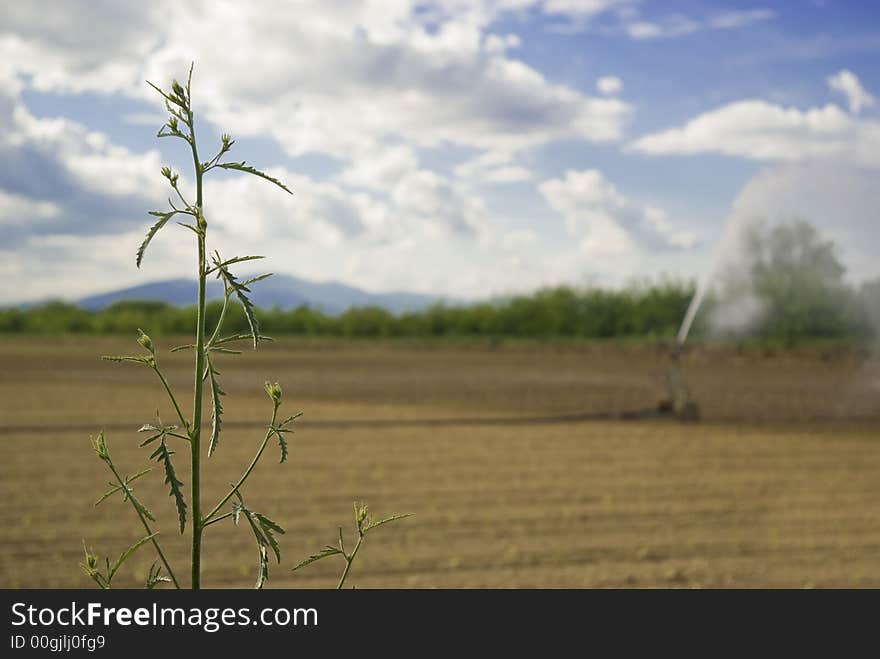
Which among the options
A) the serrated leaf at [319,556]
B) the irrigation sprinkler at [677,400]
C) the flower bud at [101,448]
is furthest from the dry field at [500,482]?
the flower bud at [101,448]

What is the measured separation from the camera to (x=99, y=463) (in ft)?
28.8

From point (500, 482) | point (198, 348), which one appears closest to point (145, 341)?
point (198, 348)

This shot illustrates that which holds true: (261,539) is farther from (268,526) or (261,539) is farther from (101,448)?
(101,448)

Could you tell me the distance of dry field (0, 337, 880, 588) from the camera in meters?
5.80

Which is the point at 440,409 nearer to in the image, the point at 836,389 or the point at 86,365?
the point at 836,389

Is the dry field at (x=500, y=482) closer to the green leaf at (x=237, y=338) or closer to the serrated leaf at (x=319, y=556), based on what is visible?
the serrated leaf at (x=319, y=556)

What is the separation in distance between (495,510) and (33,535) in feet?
11.4

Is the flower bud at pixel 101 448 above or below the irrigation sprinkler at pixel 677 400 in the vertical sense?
above

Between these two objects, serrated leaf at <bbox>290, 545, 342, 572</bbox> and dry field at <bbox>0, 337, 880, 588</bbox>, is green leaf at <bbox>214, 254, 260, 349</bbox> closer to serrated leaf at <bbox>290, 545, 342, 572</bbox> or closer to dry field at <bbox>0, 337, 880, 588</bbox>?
serrated leaf at <bbox>290, 545, 342, 572</bbox>

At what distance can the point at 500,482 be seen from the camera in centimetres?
816

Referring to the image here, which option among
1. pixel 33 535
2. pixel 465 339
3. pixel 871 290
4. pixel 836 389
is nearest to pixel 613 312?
pixel 465 339

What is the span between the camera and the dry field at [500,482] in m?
5.80
